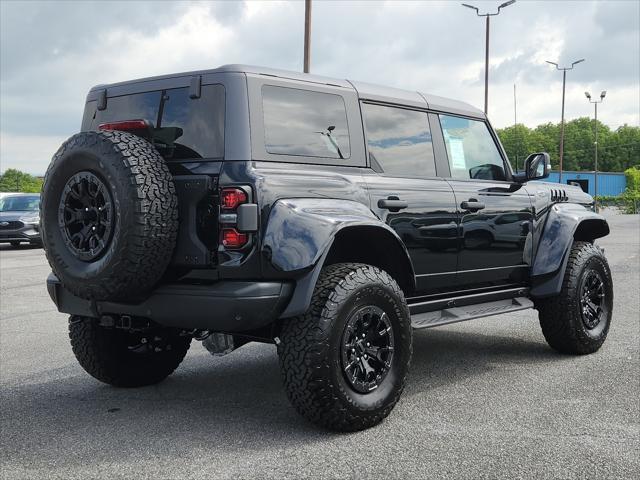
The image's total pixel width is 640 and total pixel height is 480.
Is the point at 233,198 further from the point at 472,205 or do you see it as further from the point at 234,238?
the point at 472,205

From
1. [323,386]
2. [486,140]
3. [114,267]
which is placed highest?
[486,140]

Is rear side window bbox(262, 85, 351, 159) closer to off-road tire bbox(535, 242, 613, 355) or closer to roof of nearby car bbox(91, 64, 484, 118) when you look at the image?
roof of nearby car bbox(91, 64, 484, 118)

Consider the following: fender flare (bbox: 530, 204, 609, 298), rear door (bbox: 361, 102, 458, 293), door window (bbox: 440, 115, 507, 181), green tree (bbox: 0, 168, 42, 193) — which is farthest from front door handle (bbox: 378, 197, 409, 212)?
green tree (bbox: 0, 168, 42, 193)

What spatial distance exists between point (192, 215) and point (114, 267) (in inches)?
19.7

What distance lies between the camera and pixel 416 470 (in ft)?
11.6

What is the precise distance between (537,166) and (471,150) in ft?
1.74

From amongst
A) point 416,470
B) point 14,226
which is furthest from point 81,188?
point 14,226

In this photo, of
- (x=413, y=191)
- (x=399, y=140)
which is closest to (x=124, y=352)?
(x=413, y=191)

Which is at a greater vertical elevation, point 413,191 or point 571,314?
point 413,191

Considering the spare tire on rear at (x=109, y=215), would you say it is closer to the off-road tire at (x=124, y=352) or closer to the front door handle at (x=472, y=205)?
the off-road tire at (x=124, y=352)

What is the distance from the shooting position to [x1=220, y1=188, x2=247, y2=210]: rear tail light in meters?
3.94

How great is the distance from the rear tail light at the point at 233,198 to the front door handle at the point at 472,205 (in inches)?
77.4

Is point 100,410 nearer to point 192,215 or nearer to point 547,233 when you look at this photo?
point 192,215

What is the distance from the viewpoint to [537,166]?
19.3 ft
